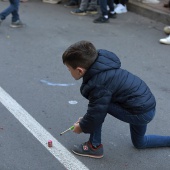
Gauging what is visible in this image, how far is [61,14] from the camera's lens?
827 centimetres

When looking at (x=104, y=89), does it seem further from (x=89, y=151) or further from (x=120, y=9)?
(x=120, y=9)

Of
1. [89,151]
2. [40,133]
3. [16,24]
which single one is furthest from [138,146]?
[16,24]

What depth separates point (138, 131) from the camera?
337 cm

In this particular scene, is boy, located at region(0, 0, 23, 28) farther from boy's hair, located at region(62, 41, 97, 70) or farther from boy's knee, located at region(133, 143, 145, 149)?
boy's hair, located at region(62, 41, 97, 70)

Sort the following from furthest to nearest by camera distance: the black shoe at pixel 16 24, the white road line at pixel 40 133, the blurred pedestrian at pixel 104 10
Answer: the blurred pedestrian at pixel 104 10
the black shoe at pixel 16 24
the white road line at pixel 40 133

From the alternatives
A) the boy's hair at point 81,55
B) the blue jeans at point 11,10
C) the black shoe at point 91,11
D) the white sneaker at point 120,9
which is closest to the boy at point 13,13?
the blue jeans at point 11,10

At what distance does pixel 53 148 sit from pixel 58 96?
110 centimetres

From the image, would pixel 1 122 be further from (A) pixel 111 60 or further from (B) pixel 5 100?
Answer: (A) pixel 111 60

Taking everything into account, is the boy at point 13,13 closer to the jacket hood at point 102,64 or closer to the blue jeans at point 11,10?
the blue jeans at point 11,10

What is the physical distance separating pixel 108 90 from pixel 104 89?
33 mm

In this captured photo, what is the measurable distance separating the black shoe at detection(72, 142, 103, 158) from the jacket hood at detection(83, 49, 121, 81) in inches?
29.1

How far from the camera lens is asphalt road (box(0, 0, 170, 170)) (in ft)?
11.4

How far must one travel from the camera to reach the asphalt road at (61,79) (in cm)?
349

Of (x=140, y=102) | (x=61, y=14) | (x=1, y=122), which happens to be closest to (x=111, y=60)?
(x=140, y=102)
